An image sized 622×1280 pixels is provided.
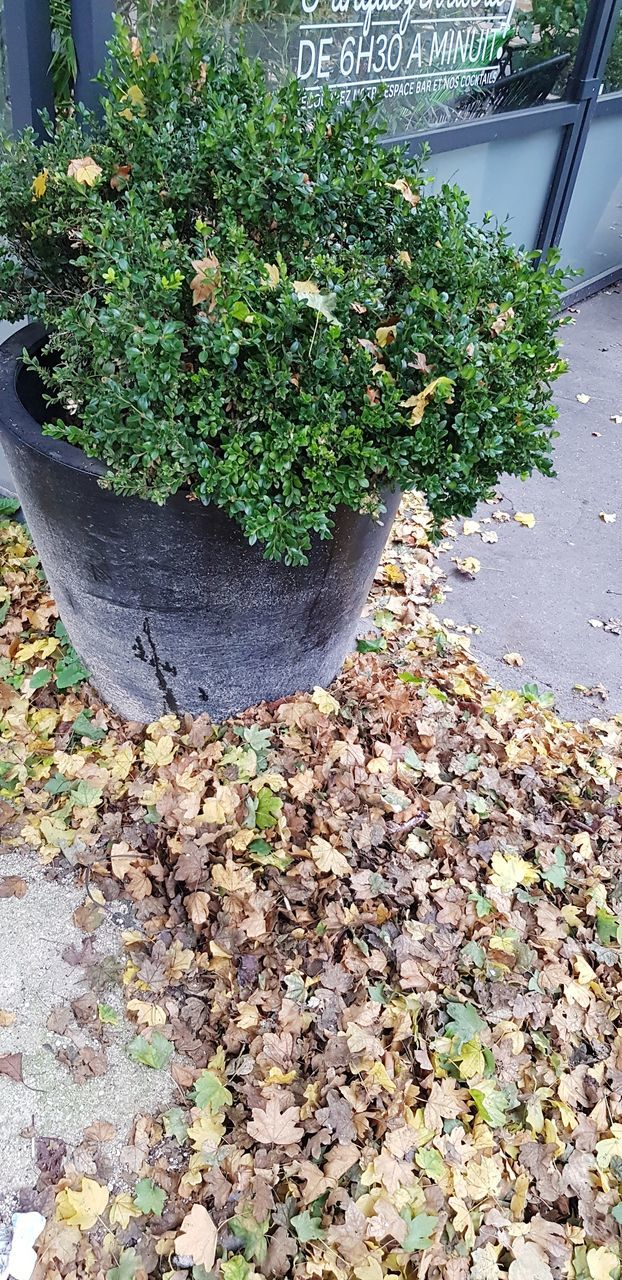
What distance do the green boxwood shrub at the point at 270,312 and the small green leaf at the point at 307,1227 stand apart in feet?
4.34

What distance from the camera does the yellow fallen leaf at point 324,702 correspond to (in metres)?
2.59

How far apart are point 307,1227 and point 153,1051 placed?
1.59ft

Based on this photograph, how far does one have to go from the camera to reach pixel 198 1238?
162 centimetres

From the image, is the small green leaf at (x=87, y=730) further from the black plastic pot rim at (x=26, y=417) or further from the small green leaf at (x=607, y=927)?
the small green leaf at (x=607, y=927)

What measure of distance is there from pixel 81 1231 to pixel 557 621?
2.63m

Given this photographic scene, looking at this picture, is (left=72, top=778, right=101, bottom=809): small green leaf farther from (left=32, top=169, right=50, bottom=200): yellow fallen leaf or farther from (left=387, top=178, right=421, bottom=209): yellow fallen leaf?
(left=387, top=178, right=421, bottom=209): yellow fallen leaf

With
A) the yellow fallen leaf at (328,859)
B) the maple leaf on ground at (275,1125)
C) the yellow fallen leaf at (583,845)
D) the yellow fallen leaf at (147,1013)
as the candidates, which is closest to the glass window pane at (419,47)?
the yellow fallen leaf at (328,859)

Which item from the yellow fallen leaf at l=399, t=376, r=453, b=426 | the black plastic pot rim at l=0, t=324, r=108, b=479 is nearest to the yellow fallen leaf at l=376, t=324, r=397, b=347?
the yellow fallen leaf at l=399, t=376, r=453, b=426

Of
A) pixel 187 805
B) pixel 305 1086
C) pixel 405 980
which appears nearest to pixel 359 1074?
pixel 305 1086

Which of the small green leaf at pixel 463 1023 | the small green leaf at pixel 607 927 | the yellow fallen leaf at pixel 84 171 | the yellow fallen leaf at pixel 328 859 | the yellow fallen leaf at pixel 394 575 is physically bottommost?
the yellow fallen leaf at pixel 394 575

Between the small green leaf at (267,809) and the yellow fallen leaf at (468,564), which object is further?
the yellow fallen leaf at (468,564)

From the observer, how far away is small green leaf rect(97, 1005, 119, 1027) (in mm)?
1969

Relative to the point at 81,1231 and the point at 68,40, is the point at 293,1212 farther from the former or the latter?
the point at 68,40

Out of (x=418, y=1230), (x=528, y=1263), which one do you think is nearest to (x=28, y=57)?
(x=418, y=1230)
